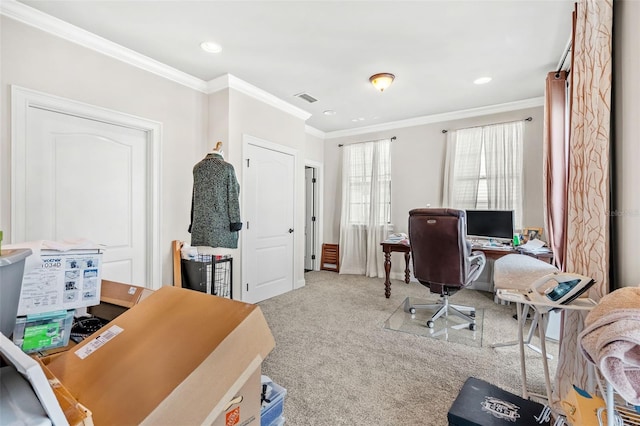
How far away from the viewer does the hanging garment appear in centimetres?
247

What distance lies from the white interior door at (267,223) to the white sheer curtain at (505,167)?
2.80 meters

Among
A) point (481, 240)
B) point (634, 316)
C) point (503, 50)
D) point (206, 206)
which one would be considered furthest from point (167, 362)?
point (481, 240)

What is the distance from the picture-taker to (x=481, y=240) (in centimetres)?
395

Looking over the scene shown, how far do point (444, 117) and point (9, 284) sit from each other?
483 centimetres

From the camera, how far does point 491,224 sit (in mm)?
3689

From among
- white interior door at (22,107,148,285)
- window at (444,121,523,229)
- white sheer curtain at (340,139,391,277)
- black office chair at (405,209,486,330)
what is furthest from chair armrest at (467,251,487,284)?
white interior door at (22,107,148,285)

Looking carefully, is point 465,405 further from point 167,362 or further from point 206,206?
point 206,206

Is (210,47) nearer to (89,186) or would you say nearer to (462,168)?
(89,186)

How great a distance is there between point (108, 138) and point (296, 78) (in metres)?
1.96

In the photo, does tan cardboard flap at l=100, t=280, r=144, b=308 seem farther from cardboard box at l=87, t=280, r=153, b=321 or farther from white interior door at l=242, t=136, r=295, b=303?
white interior door at l=242, t=136, r=295, b=303

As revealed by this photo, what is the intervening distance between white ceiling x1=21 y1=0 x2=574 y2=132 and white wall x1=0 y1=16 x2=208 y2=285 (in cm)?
23

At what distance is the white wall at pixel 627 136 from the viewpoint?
1.24 m

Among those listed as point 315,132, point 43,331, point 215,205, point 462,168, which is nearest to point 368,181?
point 315,132

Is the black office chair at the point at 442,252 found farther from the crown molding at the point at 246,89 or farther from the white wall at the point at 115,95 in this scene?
the white wall at the point at 115,95
